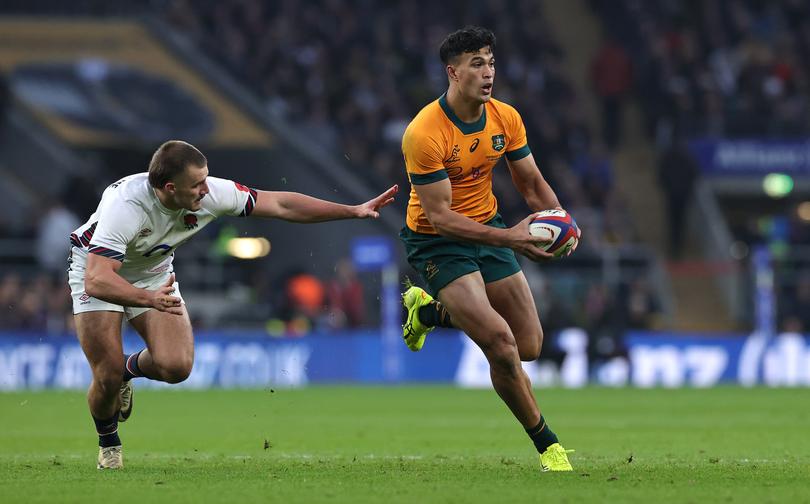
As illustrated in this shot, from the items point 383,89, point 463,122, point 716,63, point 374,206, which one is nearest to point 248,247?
point 383,89

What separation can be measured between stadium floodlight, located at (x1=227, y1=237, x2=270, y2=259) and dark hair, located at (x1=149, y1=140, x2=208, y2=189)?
1773 centimetres

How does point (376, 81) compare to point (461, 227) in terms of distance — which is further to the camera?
point (376, 81)

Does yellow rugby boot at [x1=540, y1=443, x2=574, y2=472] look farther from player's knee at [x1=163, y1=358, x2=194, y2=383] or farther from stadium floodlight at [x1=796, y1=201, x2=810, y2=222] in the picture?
stadium floodlight at [x1=796, y1=201, x2=810, y2=222]

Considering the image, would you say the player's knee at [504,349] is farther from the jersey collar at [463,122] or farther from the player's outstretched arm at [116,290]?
the player's outstretched arm at [116,290]

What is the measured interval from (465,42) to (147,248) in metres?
2.50

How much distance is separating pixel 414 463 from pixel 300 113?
19841mm

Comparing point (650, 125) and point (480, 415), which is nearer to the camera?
point (480, 415)

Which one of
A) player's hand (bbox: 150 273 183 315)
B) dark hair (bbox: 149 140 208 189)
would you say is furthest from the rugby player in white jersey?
player's hand (bbox: 150 273 183 315)

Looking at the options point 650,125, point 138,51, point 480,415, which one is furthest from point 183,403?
point 650,125

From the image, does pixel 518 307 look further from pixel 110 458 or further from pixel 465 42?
pixel 110 458

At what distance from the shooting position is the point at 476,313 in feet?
33.1

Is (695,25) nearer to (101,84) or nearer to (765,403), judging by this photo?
(101,84)

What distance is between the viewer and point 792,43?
1378 inches

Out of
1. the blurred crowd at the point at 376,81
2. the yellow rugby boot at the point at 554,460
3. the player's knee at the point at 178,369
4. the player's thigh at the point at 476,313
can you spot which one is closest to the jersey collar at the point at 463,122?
the player's thigh at the point at 476,313
